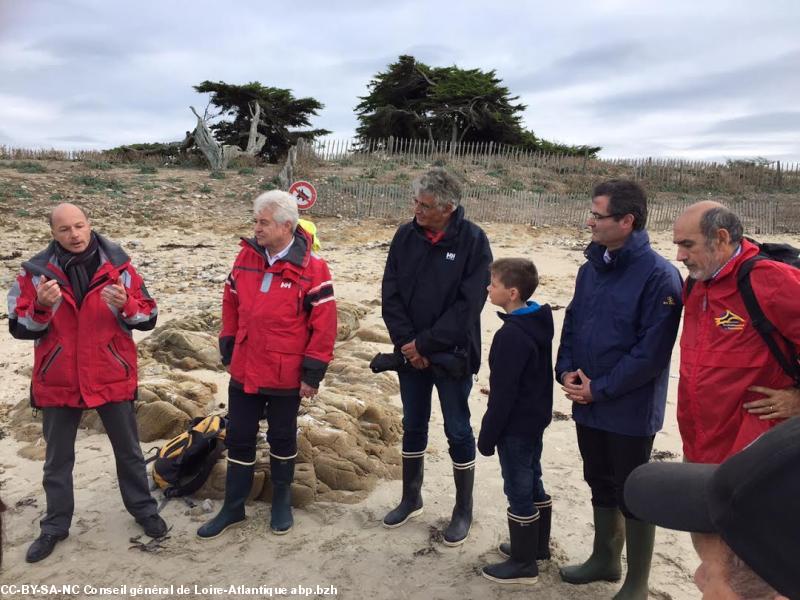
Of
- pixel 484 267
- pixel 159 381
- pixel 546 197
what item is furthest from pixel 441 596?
pixel 546 197

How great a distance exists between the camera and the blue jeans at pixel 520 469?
3.10m

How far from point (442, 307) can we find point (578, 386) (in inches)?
35.5

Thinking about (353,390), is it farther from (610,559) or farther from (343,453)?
(610,559)

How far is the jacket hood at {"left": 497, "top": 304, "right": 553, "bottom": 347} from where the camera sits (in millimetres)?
3039

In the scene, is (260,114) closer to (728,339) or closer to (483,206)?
(483,206)

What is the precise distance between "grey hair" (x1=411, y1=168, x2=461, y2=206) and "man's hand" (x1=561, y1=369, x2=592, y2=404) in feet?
3.75

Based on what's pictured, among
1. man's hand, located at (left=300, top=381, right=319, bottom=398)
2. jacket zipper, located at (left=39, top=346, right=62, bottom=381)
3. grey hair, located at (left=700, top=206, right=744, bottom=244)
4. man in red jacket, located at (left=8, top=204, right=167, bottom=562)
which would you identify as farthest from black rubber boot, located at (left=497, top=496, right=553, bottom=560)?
jacket zipper, located at (left=39, top=346, right=62, bottom=381)

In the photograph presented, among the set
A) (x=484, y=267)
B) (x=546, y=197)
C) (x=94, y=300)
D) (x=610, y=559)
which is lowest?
(x=610, y=559)

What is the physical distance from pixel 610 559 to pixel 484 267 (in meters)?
1.70

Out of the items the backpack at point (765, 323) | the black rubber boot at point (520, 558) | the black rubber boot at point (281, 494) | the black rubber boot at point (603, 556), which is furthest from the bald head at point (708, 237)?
the black rubber boot at point (281, 494)

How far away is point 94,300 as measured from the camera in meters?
3.33

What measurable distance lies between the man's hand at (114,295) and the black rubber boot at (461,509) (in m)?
2.11

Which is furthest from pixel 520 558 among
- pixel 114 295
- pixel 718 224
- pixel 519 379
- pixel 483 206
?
pixel 483 206

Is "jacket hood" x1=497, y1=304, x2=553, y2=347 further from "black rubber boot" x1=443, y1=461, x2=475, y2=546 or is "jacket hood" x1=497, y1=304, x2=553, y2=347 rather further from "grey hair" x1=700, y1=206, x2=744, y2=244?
"black rubber boot" x1=443, y1=461, x2=475, y2=546
